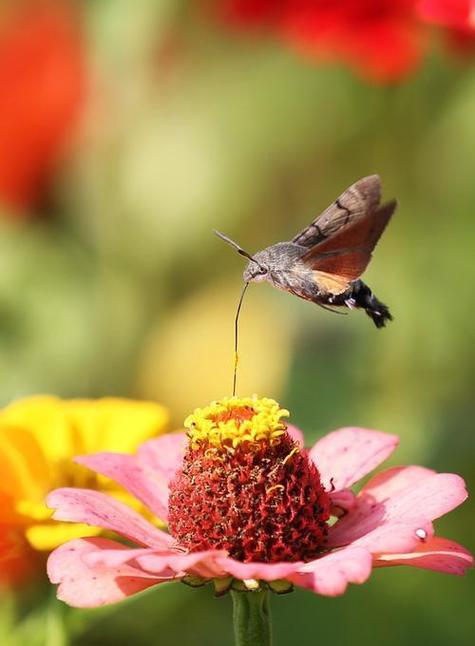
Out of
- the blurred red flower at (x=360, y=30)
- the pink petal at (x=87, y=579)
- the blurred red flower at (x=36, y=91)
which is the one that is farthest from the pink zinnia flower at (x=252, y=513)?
the blurred red flower at (x=36, y=91)

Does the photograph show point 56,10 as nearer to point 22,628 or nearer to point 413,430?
point 413,430

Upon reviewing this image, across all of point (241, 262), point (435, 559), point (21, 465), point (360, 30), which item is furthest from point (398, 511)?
point (241, 262)

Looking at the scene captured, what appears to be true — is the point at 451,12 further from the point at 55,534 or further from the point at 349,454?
the point at 55,534

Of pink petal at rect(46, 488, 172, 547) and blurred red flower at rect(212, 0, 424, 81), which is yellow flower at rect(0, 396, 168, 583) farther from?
blurred red flower at rect(212, 0, 424, 81)

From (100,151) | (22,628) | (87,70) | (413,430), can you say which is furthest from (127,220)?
(22,628)

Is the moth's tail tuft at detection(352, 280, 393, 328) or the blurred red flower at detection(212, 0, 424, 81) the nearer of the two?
the moth's tail tuft at detection(352, 280, 393, 328)

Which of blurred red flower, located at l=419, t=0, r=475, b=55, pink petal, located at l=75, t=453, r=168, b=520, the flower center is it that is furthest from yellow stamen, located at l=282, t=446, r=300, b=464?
blurred red flower, located at l=419, t=0, r=475, b=55
